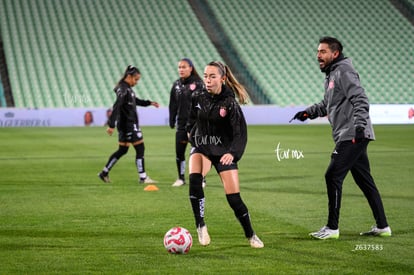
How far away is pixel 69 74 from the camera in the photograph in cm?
3831

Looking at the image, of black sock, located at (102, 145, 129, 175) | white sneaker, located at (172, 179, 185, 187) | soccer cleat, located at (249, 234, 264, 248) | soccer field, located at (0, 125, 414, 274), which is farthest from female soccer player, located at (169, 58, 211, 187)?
soccer cleat, located at (249, 234, 264, 248)

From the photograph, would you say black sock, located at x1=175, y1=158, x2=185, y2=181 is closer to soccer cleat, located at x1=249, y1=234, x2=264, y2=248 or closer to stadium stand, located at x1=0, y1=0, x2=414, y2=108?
soccer cleat, located at x1=249, y1=234, x2=264, y2=248

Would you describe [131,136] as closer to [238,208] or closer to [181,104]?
[181,104]

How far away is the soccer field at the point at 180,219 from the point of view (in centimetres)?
683

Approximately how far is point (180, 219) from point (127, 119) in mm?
4826

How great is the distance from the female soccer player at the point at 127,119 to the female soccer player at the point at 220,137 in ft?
19.7

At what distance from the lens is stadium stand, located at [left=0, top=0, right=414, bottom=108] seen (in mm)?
38094

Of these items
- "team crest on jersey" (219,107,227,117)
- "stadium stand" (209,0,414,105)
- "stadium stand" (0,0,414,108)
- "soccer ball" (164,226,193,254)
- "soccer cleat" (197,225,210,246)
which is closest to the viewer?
"soccer ball" (164,226,193,254)

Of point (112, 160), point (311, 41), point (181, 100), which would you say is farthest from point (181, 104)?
point (311, 41)

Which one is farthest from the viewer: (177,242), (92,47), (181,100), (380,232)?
(92,47)

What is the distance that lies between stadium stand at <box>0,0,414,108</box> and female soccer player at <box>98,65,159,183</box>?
2261cm

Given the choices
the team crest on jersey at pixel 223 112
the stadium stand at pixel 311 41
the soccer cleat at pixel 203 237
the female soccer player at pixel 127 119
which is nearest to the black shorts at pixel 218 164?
the team crest on jersey at pixel 223 112

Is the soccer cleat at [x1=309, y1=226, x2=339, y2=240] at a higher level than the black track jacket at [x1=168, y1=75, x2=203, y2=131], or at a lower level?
lower

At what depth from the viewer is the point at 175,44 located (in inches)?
1628
